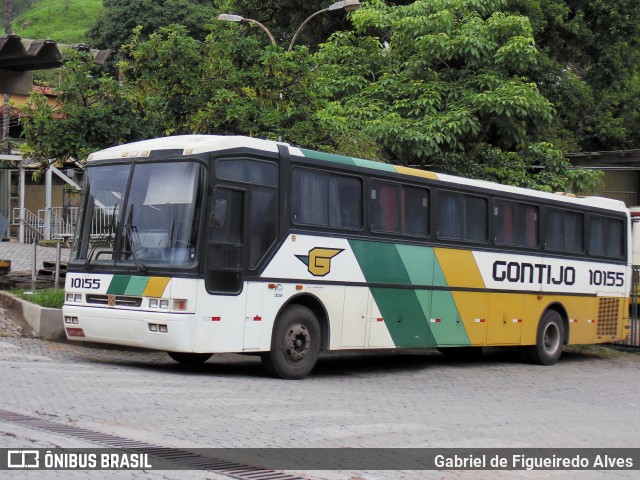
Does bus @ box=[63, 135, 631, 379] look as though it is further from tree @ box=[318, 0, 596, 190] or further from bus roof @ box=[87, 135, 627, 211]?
tree @ box=[318, 0, 596, 190]

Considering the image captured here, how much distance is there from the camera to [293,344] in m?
13.4

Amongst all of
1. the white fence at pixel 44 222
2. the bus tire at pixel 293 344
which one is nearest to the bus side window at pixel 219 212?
the bus tire at pixel 293 344

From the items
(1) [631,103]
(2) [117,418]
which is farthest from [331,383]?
(1) [631,103]

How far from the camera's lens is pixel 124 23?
59281 mm

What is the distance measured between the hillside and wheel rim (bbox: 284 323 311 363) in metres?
116

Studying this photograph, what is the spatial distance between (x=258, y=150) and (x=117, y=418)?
513 cm

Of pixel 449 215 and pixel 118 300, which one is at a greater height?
pixel 449 215

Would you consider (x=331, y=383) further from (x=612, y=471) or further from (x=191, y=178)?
(x=612, y=471)

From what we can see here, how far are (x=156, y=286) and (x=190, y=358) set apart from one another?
243 centimetres

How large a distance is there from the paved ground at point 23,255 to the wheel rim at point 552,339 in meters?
11.9

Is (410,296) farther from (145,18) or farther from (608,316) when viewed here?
(145,18)

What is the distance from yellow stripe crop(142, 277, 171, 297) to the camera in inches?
486

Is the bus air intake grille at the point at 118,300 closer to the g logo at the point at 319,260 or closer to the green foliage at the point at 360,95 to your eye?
the g logo at the point at 319,260

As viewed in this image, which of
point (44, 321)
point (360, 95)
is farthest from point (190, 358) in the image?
point (360, 95)
